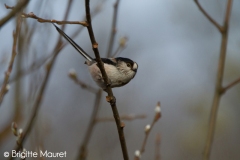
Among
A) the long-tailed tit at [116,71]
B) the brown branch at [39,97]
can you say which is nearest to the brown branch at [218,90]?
the long-tailed tit at [116,71]

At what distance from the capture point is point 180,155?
6.23m

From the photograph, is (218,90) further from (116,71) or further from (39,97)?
(39,97)

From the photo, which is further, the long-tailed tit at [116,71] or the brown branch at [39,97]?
the long-tailed tit at [116,71]

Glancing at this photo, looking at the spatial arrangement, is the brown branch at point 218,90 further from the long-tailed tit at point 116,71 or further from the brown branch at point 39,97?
the brown branch at point 39,97

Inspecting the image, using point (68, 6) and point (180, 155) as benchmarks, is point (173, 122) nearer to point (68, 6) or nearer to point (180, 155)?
point (180, 155)

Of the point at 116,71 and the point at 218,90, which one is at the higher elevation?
the point at 116,71

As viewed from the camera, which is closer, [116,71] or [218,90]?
[218,90]

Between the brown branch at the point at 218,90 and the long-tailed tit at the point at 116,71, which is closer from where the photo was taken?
the brown branch at the point at 218,90

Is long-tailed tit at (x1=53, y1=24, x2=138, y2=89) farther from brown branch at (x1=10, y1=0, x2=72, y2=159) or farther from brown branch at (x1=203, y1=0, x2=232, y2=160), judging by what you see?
brown branch at (x1=203, y1=0, x2=232, y2=160)

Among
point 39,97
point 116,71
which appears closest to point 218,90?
point 116,71

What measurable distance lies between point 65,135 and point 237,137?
3029 mm

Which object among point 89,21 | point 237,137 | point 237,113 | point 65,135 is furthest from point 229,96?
point 89,21

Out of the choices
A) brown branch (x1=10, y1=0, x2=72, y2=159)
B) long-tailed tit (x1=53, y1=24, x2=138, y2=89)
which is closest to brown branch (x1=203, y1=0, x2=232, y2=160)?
long-tailed tit (x1=53, y1=24, x2=138, y2=89)

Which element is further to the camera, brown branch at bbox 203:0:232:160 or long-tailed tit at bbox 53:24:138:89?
long-tailed tit at bbox 53:24:138:89
